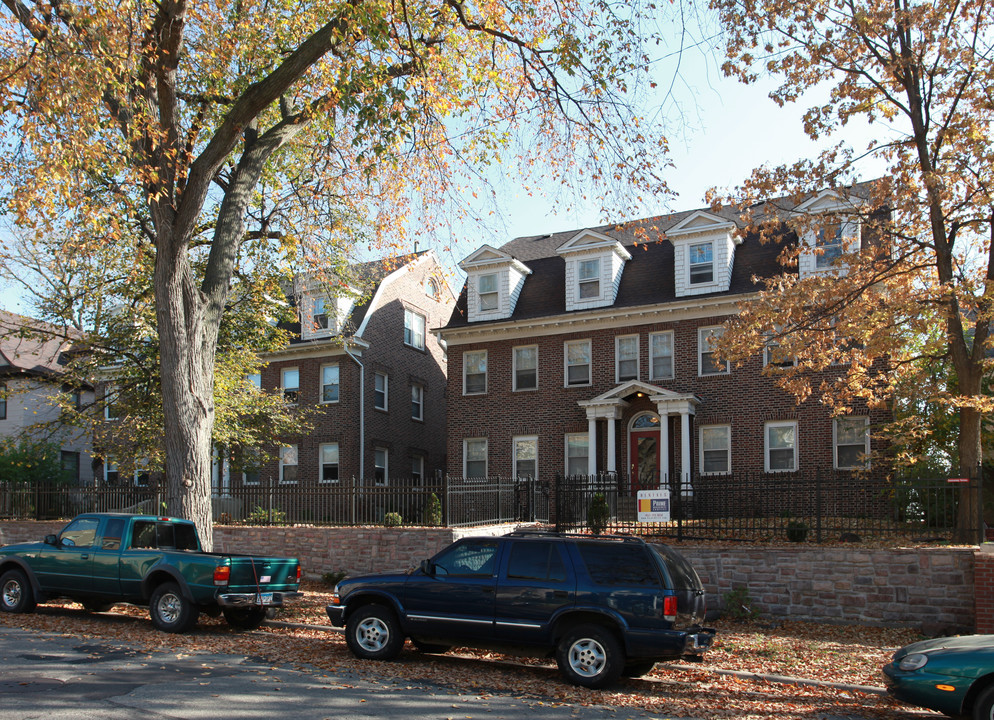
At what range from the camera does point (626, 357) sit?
26.5m

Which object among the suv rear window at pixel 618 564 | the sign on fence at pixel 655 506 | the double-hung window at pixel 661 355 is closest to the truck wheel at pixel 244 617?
the suv rear window at pixel 618 564

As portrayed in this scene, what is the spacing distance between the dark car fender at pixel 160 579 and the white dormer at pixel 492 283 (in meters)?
17.5

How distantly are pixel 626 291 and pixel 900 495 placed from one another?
12.0m

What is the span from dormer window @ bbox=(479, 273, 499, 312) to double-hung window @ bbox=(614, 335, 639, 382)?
464 cm

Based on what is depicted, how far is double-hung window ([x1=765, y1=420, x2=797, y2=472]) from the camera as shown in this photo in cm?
2394

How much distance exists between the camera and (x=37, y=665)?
9352 mm

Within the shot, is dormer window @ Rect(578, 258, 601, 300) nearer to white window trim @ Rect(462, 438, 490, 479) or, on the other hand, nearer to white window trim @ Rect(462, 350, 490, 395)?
white window trim @ Rect(462, 350, 490, 395)

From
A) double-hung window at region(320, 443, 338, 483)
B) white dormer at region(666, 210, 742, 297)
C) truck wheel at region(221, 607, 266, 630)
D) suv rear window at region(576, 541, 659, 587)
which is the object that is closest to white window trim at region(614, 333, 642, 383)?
white dormer at region(666, 210, 742, 297)

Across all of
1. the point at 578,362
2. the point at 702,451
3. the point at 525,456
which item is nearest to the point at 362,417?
the point at 525,456

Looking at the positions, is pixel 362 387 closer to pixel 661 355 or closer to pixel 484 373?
pixel 484 373

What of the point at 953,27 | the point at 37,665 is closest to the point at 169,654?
the point at 37,665

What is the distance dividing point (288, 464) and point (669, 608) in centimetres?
2400

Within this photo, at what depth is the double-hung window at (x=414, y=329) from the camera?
3350 cm

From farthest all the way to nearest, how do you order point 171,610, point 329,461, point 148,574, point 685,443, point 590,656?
point 329,461 < point 685,443 < point 148,574 < point 171,610 < point 590,656
